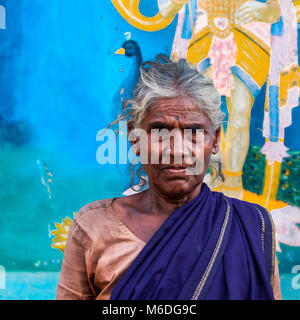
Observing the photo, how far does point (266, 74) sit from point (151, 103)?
203 centimetres

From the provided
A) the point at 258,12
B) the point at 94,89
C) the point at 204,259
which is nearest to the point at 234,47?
the point at 258,12

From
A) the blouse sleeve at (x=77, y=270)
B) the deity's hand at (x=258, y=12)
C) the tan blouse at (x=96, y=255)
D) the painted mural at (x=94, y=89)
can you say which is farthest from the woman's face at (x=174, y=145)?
the deity's hand at (x=258, y=12)

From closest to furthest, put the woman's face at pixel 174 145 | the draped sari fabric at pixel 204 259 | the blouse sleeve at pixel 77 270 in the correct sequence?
the draped sari fabric at pixel 204 259 < the woman's face at pixel 174 145 < the blouse sleeve at pixel 77 270

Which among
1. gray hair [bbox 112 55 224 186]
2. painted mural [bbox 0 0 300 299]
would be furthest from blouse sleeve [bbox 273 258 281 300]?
painted mural [bbox 0 0 300 299]

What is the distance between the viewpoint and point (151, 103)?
1623 millimetres

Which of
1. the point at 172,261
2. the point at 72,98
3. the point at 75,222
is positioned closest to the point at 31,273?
the point at 72,98

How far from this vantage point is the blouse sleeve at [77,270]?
168 cm

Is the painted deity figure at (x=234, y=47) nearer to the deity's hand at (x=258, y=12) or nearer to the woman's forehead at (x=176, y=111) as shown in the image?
the deity's hand at (x=258, y=12)

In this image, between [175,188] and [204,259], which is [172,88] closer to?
[175,188]

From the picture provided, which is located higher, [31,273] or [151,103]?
[151,103]

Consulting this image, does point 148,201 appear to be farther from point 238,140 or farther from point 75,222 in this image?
point 238,140

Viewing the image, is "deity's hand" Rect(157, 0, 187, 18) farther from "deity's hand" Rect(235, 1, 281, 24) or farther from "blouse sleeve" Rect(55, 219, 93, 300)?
"blouse sleeve" Rect(55, 219, 93, 300)

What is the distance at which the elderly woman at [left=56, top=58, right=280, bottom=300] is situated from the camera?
58.7 inches

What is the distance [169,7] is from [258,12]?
70 cm
